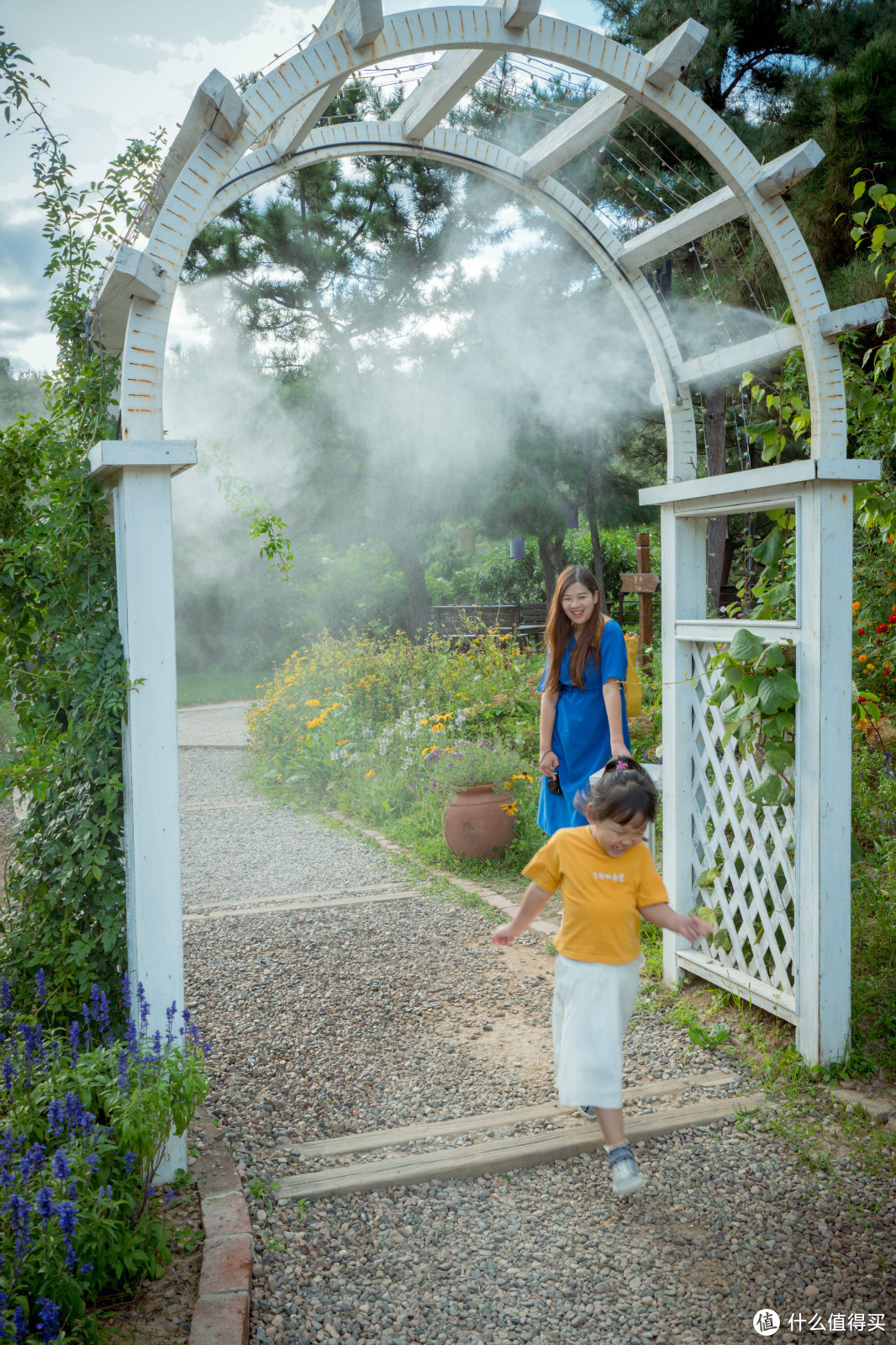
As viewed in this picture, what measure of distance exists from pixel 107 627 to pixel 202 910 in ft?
8.11

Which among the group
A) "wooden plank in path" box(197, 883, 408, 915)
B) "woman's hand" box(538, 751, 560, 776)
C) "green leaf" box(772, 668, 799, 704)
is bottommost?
"wooden plank in path" box(197, 883, 408, 915)

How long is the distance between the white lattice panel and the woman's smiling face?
1.34 ft

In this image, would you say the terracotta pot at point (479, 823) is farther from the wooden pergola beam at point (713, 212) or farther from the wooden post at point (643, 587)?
the wooden pergola beam at point (713, 212)

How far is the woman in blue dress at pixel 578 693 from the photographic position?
2670 mm

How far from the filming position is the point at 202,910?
421 cm

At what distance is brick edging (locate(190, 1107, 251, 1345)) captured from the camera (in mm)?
1515

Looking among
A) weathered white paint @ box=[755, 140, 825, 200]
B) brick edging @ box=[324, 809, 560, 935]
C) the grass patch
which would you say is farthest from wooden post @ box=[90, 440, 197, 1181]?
the grass patch

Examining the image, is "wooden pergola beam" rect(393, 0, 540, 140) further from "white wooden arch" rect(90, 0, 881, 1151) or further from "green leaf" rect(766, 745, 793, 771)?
"green leaf" rect(766, 745, 793, 771)

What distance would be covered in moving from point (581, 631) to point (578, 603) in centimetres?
10

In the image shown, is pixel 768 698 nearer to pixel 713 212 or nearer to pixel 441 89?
pixel 713 212

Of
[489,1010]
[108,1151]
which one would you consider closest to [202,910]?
[489,1010]

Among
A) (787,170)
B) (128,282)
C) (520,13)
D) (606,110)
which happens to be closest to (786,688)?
(787,170)

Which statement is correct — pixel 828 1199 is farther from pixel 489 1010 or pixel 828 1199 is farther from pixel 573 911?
pixel 489 1010

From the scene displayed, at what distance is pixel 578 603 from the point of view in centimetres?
265
